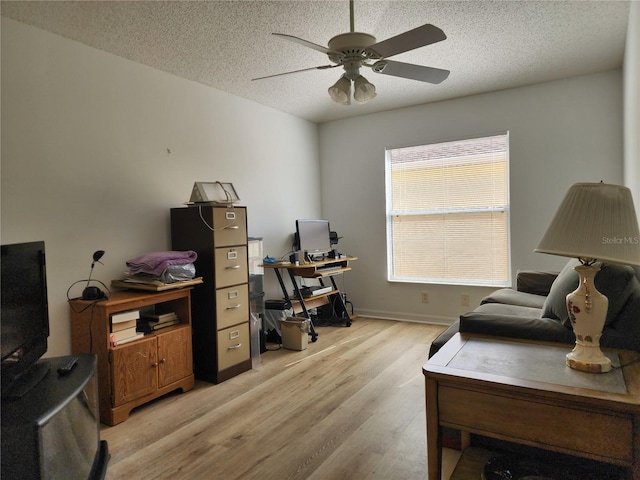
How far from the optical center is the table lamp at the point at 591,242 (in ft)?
3.92

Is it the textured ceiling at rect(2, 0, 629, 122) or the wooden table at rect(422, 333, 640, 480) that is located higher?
the textured ceiling at rect(2, 0, 629, 122)

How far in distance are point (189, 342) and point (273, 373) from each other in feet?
2.28

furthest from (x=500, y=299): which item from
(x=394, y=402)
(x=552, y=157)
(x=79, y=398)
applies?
(x=79, y=398)

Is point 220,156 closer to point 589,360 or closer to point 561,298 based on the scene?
point 561,298

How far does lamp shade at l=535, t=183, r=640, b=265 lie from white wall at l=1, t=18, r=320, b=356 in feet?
8.92

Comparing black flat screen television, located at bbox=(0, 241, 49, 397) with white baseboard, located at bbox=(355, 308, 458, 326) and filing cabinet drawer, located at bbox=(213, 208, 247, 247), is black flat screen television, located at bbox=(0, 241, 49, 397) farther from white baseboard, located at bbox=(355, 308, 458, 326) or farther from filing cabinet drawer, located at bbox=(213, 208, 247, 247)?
white baseboard, located at bbox=(355, 308, 458, 326)

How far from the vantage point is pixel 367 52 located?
2.13 m

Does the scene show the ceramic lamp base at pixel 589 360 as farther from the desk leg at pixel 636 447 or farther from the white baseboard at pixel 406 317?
the white baseboard at pixel 406 317

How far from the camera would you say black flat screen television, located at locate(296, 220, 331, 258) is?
422cm

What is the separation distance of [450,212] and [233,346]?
273 cm

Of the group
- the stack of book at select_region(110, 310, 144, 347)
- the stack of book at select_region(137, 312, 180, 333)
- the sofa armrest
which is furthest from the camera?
the sofa armrest

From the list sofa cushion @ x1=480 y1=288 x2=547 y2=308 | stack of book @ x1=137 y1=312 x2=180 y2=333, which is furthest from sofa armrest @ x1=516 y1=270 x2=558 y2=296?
stack of book @ x1=137 y1=312 x2=180 y2=333

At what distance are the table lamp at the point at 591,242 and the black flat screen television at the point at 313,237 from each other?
10.0ft

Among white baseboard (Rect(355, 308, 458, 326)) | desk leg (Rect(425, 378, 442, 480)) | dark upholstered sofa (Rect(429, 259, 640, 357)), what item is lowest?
white baseboard (Rect(355, 308, 458, 326))
